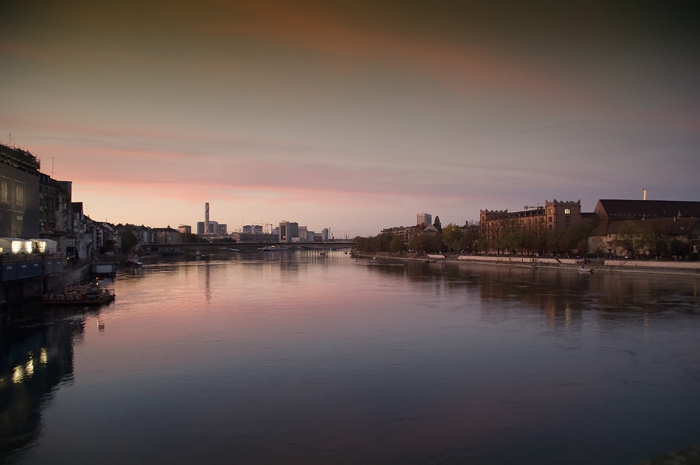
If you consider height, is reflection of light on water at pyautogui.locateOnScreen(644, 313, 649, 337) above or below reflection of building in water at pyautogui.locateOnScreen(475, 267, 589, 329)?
below

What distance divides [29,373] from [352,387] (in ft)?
39.9

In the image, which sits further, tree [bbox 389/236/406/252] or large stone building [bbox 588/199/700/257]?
tree [bbox 389/236/406/252]

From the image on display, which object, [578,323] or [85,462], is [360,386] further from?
[578,323]

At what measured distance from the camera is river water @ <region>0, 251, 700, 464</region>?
1189 centimetres

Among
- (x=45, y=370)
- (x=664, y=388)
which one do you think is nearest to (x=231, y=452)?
(x=45, y=370)

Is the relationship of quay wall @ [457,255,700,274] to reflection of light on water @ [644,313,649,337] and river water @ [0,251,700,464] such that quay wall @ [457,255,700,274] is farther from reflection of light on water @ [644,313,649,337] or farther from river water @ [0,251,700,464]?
reflection of light on water @ [644,313,649,337]

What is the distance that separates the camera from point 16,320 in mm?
29672

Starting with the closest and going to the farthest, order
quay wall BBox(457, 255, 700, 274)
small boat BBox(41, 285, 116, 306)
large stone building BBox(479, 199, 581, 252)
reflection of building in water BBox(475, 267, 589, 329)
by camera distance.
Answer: reflection of building in water BBox(475, 267, 589, 329), small boat BBox(41, 285, 116, 306), quay wall BBox(457, 255, 700, 274), large stone building BBox(479, 199, 581, 252)

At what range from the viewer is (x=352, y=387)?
16.2m

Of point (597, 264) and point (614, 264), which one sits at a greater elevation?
point (614, 264)

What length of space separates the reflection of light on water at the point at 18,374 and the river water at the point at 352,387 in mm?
88

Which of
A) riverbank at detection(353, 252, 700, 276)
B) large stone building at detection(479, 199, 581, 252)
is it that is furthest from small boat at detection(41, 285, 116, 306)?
large stone building at detection(479, 199, 581, 252)

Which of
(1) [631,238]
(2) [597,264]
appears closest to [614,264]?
(2) [597,264]

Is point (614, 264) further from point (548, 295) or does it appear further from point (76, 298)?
point (76, 298)
